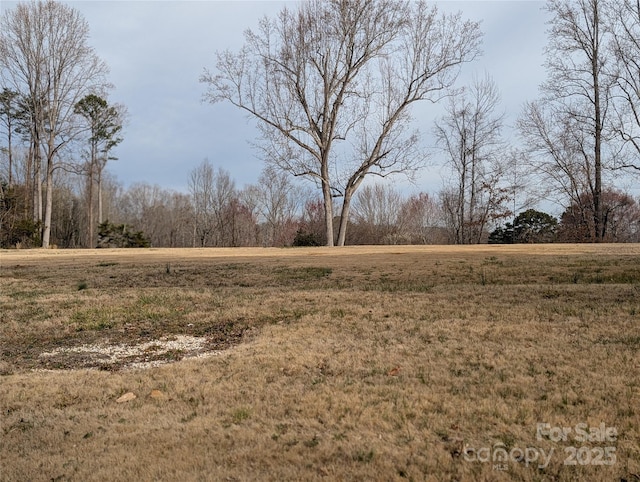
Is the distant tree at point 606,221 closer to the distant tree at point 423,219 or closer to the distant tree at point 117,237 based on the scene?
the distant tree at point 423,219

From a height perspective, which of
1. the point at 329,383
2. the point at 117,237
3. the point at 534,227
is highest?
the point at 534,227

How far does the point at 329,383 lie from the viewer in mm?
4004

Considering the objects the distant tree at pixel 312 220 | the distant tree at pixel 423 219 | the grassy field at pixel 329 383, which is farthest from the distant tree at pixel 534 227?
the grassy field at pixel 329 383

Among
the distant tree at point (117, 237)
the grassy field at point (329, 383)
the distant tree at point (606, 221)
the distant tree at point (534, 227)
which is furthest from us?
the distant tree at point (117, 237)

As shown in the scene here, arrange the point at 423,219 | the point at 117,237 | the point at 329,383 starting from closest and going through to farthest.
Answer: the point at 329,383
the point at 117,237
the point at 423,219

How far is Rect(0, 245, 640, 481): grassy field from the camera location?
8.91 ft

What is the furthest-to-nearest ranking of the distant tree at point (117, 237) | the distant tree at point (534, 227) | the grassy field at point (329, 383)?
the distant tree at point (117, 237) < the distant tree at point (534, 227) < the grassy field at point (329, 383)

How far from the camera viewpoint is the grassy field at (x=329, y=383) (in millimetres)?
2717

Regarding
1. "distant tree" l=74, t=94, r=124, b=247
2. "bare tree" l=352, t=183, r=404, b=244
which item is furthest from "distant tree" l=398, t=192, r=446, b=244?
"distant tree" l=74, t=94, r=124, b=247

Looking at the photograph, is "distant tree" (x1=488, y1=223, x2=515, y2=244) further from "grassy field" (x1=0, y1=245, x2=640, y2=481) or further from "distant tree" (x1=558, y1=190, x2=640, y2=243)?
"grassy field" (x1=0, y1=245, x2=640, y2=481)

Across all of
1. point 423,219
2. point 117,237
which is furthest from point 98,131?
point 423,219

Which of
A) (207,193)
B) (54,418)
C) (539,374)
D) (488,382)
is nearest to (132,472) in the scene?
(54,418)

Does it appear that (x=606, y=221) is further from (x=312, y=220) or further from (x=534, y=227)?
(x=312, y=220)

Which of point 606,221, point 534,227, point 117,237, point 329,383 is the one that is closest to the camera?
point 329,383
